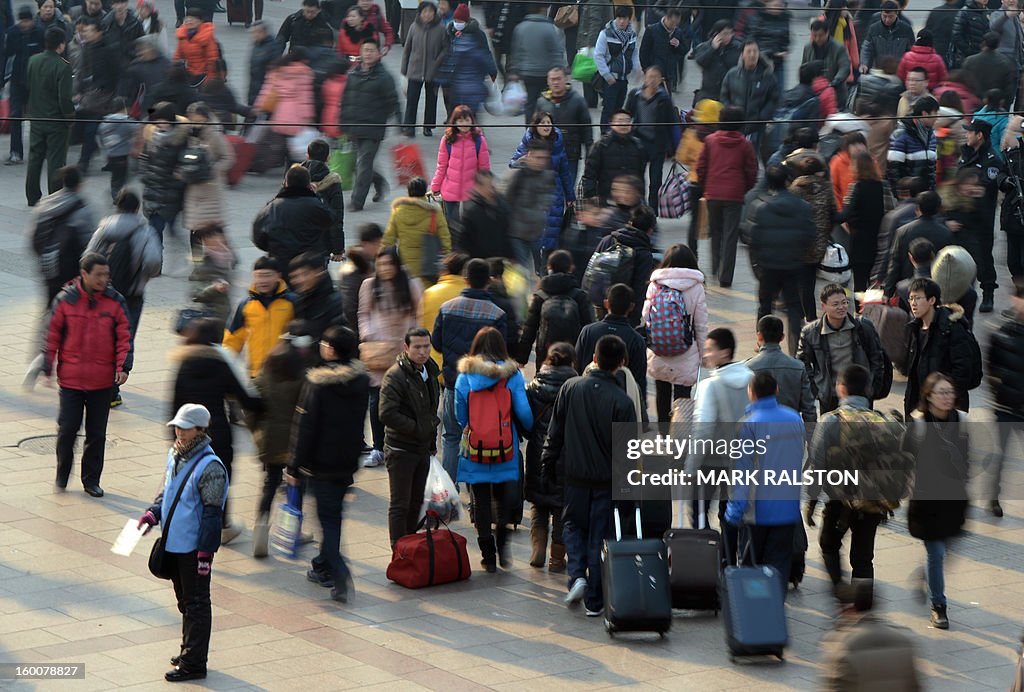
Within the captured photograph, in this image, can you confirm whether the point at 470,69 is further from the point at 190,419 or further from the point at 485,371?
the point at 190,419

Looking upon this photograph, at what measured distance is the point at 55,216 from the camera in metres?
13.8

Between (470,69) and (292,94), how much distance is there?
7.88ft

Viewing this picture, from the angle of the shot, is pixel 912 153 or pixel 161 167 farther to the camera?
pixel 912 153

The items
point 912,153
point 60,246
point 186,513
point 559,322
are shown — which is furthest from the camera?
point 912,153

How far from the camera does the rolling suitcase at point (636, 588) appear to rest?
968cm

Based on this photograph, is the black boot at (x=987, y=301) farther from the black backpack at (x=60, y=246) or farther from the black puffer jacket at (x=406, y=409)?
the black backpack at (x=60, y=246)

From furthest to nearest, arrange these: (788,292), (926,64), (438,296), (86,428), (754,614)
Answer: (926,64) < (788,292) < (438,296) < (86,428) < (754,614)

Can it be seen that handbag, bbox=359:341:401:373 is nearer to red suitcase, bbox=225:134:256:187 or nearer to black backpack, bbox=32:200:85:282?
black backpack, bbox=32:200:85:282

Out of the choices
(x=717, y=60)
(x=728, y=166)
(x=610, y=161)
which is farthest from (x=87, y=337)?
(x=717, y=60)

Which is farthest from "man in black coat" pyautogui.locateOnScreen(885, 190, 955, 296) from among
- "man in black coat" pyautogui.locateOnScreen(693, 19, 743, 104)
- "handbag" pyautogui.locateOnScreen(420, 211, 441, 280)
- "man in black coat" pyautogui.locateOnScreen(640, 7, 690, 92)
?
"man in black coat" pyautogui.locateOnScreen(640, 7, 690, 92)

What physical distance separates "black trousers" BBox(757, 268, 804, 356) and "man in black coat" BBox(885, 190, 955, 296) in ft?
2.57

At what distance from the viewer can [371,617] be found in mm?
10109

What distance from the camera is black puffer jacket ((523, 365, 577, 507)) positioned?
35.1ft

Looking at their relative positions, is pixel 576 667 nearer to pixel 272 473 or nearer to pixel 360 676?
pixel 360 676
